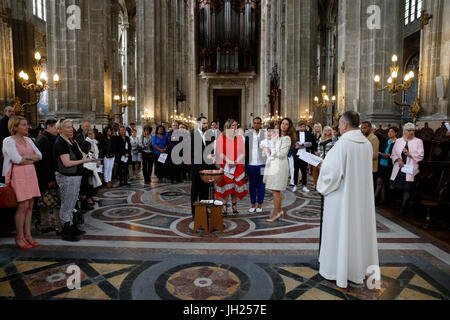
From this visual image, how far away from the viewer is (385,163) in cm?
657

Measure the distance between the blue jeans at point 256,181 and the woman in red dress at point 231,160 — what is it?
0.22 metres

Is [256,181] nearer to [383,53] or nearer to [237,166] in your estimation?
[237,166]

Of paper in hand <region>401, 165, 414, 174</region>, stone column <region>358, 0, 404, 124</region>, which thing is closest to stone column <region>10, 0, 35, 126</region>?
stone column <region>358, 0, 404, 124</region>

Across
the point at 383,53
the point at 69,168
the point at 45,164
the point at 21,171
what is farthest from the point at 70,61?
the point at 383,53

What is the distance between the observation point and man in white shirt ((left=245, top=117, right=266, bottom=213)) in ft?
19.6

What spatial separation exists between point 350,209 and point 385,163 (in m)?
4.23

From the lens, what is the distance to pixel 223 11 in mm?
35719

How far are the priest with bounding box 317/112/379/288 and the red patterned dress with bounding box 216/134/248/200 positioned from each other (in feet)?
8.85

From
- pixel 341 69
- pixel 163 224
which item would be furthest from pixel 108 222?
pixel 341 69

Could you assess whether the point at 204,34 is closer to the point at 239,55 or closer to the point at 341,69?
the point at 239,55

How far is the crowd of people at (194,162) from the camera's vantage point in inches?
164

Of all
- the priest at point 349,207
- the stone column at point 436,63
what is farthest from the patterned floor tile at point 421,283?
the stone column at point 436,63

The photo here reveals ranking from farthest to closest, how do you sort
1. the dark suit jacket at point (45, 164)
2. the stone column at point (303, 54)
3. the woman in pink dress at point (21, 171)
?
the stone column at point (303, 54)
the dark suit jacket at point (45, 164)
the woman in pink dress at point (21, 171)

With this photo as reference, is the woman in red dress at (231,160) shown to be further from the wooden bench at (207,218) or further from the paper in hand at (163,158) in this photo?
the paper in hand at (163,158)
